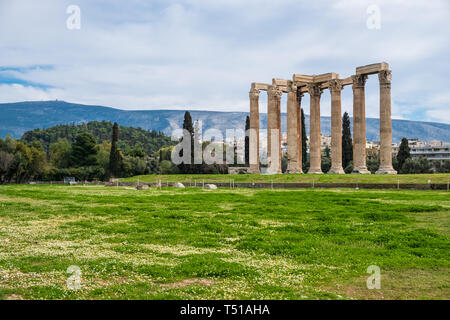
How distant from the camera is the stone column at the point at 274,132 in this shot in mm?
65581

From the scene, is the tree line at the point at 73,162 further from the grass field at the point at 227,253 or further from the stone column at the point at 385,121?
the grass field at the point at 227,253

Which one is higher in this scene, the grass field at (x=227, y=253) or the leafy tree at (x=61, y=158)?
the leafy tree at (x=61, y=158)

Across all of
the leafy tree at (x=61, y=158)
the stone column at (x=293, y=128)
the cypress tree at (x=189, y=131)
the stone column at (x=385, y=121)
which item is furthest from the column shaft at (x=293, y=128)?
the leafy tree at (x=61, y=158)

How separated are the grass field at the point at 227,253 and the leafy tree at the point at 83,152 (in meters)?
102

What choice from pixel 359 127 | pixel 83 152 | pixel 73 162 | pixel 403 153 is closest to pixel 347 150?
pixel 403 153

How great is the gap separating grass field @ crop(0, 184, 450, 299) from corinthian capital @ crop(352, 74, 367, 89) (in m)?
38.6

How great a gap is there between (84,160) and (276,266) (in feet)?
386

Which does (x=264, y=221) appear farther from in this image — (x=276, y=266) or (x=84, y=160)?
(x=84, y=160)

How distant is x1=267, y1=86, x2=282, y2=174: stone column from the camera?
6558 cm

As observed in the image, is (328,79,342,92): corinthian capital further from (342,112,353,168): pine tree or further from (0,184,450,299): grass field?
(0,184,450,299): grass field

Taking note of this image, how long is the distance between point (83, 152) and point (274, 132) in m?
72.7

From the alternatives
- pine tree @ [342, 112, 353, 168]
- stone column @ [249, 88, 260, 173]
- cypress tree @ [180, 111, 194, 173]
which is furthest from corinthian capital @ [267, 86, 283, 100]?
cypress tree @ [180, 111, 194, 173]
